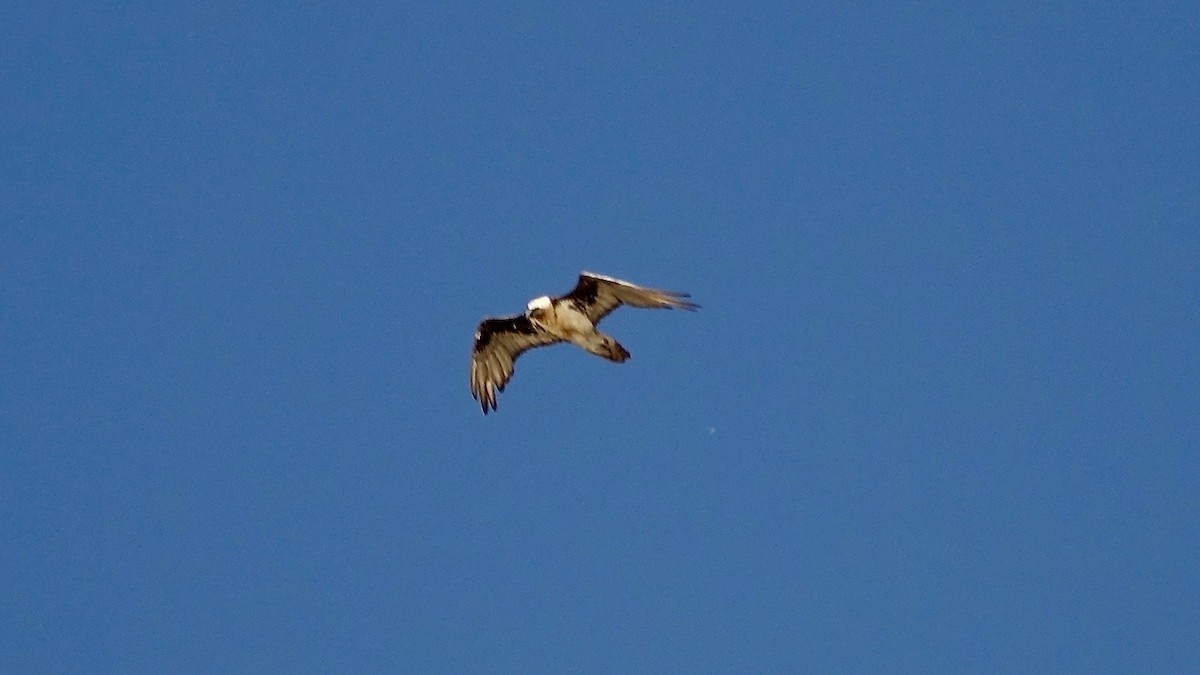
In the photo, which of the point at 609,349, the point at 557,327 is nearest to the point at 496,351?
the point at 557,327

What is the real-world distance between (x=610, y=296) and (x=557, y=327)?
3.47 ft

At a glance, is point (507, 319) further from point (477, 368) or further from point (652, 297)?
point (652, 297)

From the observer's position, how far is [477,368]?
23172 mm

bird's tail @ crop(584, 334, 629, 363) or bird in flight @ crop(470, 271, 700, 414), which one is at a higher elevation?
bird in flight @ crop(470, 271, 700, 414)

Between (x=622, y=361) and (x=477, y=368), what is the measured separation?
2.88 metres

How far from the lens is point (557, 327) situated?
2158cm

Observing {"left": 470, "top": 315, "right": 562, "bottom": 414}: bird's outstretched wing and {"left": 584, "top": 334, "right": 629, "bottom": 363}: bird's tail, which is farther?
{"left": 470, "top": 315, "right": 562, "bottom": 414}: bird's outstretched wing

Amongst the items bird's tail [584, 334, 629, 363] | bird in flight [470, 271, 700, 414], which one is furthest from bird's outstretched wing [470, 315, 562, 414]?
bird's tail [584, 334, 629, 363]

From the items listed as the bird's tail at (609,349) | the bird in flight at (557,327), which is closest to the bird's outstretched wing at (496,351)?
the bird in flight at (557,327)

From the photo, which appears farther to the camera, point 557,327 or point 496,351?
point 496,351

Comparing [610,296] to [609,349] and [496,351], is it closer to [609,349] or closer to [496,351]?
[609,349]

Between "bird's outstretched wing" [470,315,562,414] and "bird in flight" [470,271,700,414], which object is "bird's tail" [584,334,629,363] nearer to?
"bird in flight" [470,271,700,414]

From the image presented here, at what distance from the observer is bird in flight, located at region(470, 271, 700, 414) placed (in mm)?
20578

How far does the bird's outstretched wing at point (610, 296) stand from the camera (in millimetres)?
20219
